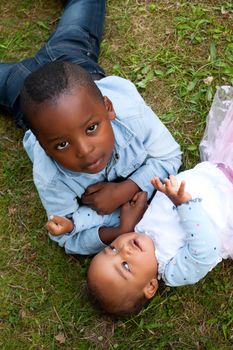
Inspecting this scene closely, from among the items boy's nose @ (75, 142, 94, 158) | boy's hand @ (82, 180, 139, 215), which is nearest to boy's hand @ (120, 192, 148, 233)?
boy's hand @ (82, 180, 139, 215)

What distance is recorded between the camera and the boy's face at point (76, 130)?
250 centimetres

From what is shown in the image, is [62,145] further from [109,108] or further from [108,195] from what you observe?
[108,195]

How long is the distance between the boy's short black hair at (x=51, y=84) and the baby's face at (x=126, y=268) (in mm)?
810

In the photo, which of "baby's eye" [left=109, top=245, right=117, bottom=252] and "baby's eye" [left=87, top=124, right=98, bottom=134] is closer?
"baby's eye" [left=87, top=124, right=98, bottom=134]

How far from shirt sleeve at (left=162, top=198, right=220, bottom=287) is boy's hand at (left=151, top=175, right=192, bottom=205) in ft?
0.10

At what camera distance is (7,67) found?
3.61 metres

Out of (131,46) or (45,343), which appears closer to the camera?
(45,343)

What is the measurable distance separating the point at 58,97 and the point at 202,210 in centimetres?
93

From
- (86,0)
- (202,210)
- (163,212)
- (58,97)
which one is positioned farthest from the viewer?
(86,0)

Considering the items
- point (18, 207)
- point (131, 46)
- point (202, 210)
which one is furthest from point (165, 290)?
point (131, 46)

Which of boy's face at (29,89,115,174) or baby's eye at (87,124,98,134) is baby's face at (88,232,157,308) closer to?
boy's face at (29,89,115,174)

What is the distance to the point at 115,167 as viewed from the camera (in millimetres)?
3105

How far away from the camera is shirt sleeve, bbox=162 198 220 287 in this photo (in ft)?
9.26

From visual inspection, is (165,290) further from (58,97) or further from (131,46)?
(131,46)
